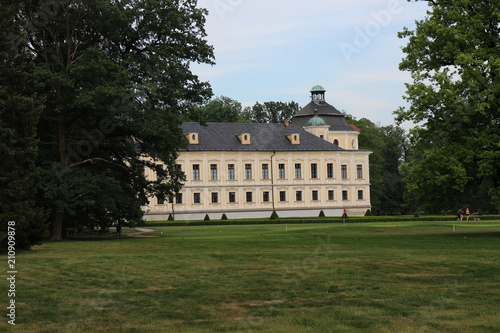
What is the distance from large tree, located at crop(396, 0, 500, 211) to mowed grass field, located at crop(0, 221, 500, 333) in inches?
476

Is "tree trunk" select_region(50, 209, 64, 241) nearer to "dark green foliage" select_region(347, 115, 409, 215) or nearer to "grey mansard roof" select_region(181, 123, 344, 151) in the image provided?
"grey mansard roof" select_region(181, 123, 344, 151)

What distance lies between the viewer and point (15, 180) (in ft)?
78.3

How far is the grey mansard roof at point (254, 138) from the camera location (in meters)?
87.8

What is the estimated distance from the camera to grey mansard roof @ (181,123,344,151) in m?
87.8

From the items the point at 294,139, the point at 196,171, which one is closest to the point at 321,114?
the point at 294,139

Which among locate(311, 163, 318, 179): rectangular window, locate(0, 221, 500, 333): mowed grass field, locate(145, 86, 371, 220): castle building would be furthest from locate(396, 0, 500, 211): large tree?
locate(311, 163, 318, 179): rectangular window

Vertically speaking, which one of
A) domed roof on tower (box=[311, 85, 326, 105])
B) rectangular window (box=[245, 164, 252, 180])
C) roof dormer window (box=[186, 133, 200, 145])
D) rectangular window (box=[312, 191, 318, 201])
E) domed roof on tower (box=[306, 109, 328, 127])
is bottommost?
rectangular window (box=[312, 191, 318, 201])

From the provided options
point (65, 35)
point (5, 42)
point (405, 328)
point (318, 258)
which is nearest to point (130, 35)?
point (65, 35)

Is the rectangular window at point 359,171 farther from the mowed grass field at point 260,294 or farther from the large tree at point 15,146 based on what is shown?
the mowed grass field at point 260,294

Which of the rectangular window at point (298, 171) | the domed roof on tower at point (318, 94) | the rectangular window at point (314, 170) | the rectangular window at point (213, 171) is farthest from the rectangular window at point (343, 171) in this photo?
the rectangular window at point (213, 171)

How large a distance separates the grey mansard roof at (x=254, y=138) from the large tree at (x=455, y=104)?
5376cm

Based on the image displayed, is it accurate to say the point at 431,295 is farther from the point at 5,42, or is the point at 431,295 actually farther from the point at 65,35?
the point at 65,35

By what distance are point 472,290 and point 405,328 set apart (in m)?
4.29

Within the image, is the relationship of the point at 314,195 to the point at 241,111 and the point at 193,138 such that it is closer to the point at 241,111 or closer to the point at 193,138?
the point at 193,138
